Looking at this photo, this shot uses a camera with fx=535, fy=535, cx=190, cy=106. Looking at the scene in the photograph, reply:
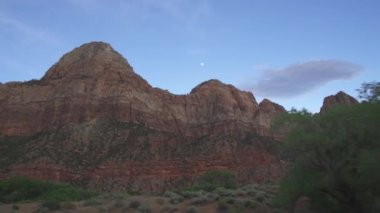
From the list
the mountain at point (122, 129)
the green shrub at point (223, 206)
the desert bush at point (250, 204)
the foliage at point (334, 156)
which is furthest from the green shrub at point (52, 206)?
the mountain at point (122, 129)

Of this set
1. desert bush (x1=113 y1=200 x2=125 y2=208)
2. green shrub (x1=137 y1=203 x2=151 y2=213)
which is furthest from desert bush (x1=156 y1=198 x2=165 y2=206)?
desert bush (x1=113 y1=200 x2=125 y2=208)

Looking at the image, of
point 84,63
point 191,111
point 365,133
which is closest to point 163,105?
point 191,111

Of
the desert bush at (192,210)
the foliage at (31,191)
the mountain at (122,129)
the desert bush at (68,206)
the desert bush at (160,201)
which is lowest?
the desert bush at (192,210)

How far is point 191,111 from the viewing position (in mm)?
133000

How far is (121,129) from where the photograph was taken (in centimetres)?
10112

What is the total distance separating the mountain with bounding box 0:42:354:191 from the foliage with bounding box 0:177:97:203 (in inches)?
1233

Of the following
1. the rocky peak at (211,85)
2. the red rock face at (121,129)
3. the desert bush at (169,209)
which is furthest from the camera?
the rocky peak at (211,85)

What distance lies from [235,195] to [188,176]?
2614 inches

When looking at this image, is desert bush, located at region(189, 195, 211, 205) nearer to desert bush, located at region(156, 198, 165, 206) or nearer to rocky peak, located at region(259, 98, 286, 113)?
desert bush, located at region(156, 198, 165, 206)

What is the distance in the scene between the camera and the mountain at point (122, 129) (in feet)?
295

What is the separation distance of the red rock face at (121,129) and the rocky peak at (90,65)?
249 mm

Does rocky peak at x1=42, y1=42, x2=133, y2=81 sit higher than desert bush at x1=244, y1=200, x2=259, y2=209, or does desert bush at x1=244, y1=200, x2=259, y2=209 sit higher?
rocky peak at x1=42, y1=42, x2=133, y2=81

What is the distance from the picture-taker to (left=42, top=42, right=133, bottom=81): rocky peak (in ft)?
394

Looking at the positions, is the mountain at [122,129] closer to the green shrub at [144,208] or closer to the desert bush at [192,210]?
the green shrub at [144,208]
